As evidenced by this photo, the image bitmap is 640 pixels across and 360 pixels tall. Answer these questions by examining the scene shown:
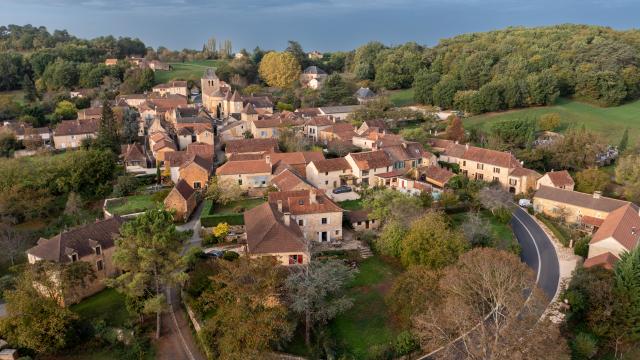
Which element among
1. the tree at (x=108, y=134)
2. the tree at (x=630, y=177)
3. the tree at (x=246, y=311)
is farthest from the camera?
the tree at (x=108, y=134)

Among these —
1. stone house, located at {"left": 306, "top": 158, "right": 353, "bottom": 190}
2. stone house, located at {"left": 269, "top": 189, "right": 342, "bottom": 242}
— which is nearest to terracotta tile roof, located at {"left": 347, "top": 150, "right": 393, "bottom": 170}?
stone house, located at {"left": 306, "top": 158, "right": 353, "bottom": 190}

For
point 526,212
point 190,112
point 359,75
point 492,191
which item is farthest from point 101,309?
point 359,75

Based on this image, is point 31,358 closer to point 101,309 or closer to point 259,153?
point 101,309

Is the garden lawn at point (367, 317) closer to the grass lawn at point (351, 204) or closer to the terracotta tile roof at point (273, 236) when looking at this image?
the terracotta tile roof at point (273, 236)

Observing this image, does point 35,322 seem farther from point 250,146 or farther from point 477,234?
point 250,146

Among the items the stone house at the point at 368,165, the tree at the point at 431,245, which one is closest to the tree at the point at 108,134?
the stone house at the point at 368,165

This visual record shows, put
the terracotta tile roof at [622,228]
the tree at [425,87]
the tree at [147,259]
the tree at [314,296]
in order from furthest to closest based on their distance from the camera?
1. the tree at [425,87]
2. the terracotta tile roof at [622,228]
3. the tree at [147,259]
4. the tree at [314,296]
